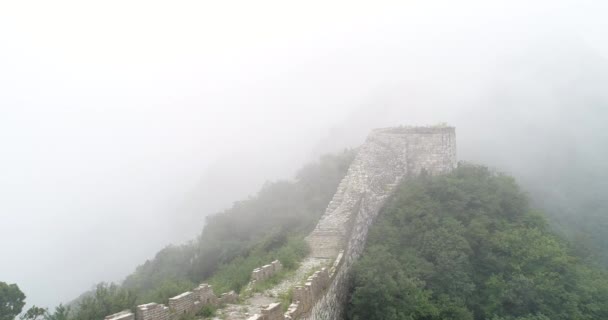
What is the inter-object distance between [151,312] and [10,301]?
63.6ft

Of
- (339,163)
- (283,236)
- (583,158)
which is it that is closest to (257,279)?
(283,236)

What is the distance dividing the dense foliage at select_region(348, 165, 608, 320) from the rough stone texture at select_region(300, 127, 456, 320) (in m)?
0.60

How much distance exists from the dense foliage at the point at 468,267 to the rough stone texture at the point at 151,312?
5995 mm

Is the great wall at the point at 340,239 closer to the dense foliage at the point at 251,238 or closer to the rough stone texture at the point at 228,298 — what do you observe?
the rough stone texture at the point at 228,298

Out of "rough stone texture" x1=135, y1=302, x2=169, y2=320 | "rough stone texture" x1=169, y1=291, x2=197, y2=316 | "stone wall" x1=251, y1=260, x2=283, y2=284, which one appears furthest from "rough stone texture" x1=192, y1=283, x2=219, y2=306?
"stone wall" x1=251, y1=260, x2=283, y2=284

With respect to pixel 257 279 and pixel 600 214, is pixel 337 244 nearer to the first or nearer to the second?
pixel 257 279

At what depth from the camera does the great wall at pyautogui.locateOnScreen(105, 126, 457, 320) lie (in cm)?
847

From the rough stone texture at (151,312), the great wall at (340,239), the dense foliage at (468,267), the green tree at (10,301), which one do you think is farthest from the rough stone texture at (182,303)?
the green tree at (10,301)

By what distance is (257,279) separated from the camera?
10.9 m

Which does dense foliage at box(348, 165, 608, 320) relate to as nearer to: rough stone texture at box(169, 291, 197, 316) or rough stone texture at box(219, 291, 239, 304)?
rough stone texture at box(219, 291, 239, 304)

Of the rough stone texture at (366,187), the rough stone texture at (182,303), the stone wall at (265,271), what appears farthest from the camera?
the rough stone texture at (366,187)

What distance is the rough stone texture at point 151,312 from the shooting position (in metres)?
6.98

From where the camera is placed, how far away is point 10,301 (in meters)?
21.5

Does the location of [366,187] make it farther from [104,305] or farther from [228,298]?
[104,305]
